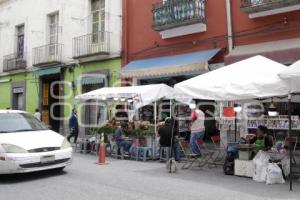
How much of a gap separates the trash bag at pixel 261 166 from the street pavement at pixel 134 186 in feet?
0.73

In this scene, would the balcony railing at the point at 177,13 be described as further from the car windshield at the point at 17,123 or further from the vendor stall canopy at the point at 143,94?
the car windshield at the point at 17,123

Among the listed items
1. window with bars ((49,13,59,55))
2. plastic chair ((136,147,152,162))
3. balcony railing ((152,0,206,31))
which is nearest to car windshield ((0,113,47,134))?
plastic chair ((136,147,152,162))

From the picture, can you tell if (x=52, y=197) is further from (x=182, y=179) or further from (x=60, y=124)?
(x=60, y=124)

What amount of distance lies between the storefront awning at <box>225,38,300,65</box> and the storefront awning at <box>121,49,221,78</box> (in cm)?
92

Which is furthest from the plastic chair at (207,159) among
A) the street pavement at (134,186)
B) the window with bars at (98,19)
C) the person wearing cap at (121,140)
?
the window with bars at (98,19)

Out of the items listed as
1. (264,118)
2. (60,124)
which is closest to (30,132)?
(264,118)

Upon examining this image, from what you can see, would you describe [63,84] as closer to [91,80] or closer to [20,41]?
[91,80]

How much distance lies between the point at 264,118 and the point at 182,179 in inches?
179

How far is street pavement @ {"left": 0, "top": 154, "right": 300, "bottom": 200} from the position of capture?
7.74 metres

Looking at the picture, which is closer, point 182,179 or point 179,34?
point 182,179

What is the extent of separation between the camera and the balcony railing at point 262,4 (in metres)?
12.2

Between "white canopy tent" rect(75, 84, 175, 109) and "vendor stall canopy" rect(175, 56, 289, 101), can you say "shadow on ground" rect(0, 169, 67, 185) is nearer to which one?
"vendor stall canopy" rect(175, 56, 289, 101)

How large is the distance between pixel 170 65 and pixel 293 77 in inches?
268

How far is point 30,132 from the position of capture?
388 inches
